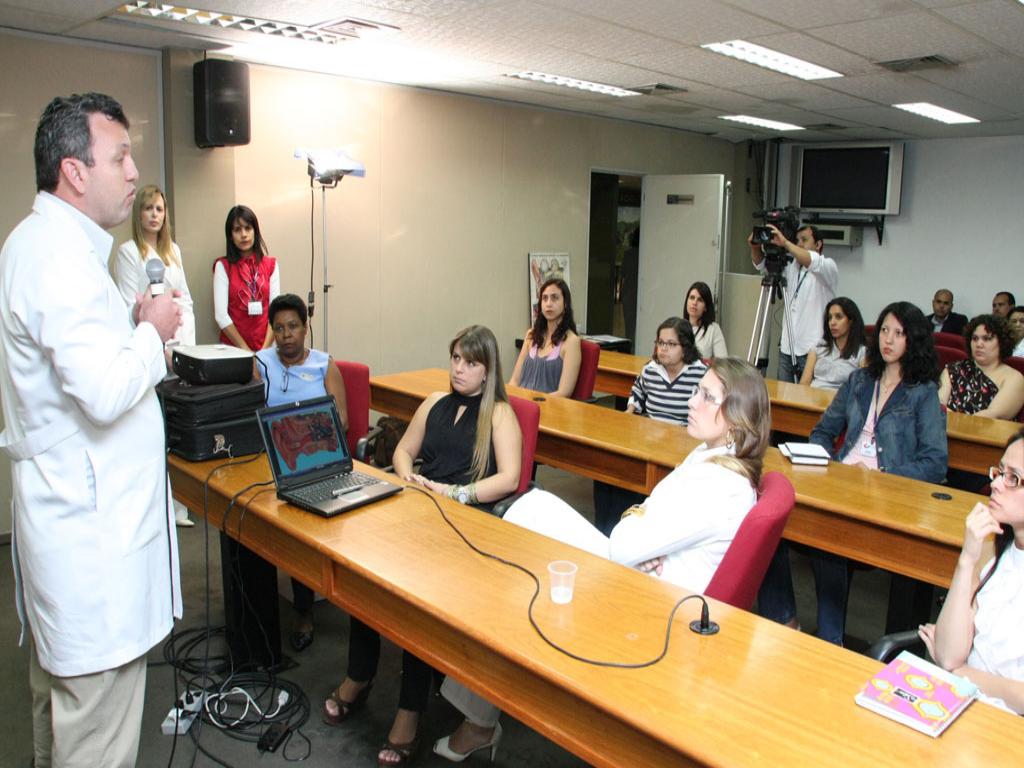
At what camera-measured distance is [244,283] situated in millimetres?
4953

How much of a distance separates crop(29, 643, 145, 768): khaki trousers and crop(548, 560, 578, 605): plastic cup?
912mm

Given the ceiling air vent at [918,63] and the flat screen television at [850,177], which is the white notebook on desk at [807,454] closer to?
the ceiling air vent at [918,63]

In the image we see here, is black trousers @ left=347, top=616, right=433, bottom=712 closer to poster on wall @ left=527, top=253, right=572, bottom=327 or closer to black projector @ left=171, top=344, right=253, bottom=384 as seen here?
black projector @ left=171, top=344, right=253, bottom=384

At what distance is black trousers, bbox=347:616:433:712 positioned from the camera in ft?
8.16

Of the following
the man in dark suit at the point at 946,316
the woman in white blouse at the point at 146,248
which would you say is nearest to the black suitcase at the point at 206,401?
the woman in white blouse at the point at 146,248

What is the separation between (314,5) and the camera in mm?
3723

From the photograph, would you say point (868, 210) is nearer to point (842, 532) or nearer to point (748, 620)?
point (842, 532)

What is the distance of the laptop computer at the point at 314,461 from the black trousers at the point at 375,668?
14.6 inches

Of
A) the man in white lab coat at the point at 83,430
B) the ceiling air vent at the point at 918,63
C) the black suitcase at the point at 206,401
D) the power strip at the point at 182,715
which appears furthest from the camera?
the ceiling air vent at the point at 918,63

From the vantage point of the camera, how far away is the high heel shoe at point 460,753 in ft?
8.14

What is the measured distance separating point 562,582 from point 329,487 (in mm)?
971

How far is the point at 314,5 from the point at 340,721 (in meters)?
2.96

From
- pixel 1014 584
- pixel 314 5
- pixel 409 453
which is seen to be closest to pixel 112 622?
pixel 409 453

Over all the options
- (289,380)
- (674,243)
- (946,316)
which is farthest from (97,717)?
(946,316)
